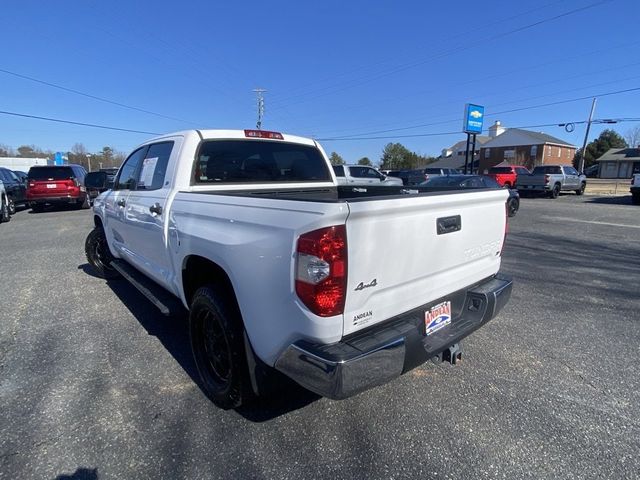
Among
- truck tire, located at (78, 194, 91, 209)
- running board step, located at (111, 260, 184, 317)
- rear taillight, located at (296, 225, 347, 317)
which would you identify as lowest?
truck tire, located at (78, 194, 91, 209)

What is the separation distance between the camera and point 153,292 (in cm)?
366

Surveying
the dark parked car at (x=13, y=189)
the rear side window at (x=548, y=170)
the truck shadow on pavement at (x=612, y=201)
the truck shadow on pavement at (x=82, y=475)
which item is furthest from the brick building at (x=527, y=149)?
the truck shadow on pavement at (x=82, y=475)

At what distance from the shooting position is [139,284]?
12.8 ft

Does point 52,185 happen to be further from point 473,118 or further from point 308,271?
point 473,118

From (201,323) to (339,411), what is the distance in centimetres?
121

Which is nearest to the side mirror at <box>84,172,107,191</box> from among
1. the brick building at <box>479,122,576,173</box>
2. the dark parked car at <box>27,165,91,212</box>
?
the dark parked car at <box>27,165,91,212</box>

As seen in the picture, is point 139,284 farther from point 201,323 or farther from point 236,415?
point 236,415

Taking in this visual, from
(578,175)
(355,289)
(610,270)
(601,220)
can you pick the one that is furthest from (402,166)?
(355,289)

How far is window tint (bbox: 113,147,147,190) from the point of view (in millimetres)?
4230

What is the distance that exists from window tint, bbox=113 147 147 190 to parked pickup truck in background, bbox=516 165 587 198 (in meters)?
23.6

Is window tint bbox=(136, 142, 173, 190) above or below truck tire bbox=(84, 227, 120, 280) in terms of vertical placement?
above

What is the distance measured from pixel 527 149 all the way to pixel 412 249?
229 ft

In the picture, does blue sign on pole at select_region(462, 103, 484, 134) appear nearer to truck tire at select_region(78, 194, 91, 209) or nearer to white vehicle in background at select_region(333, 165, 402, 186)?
white vehicle in background at select_region(333, 165, 402, 186)

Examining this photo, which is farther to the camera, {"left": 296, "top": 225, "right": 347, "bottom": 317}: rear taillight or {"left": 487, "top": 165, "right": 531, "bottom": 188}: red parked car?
{"left": 487, "top": 165, "right": 531, "bottom": 188}: red parked car
